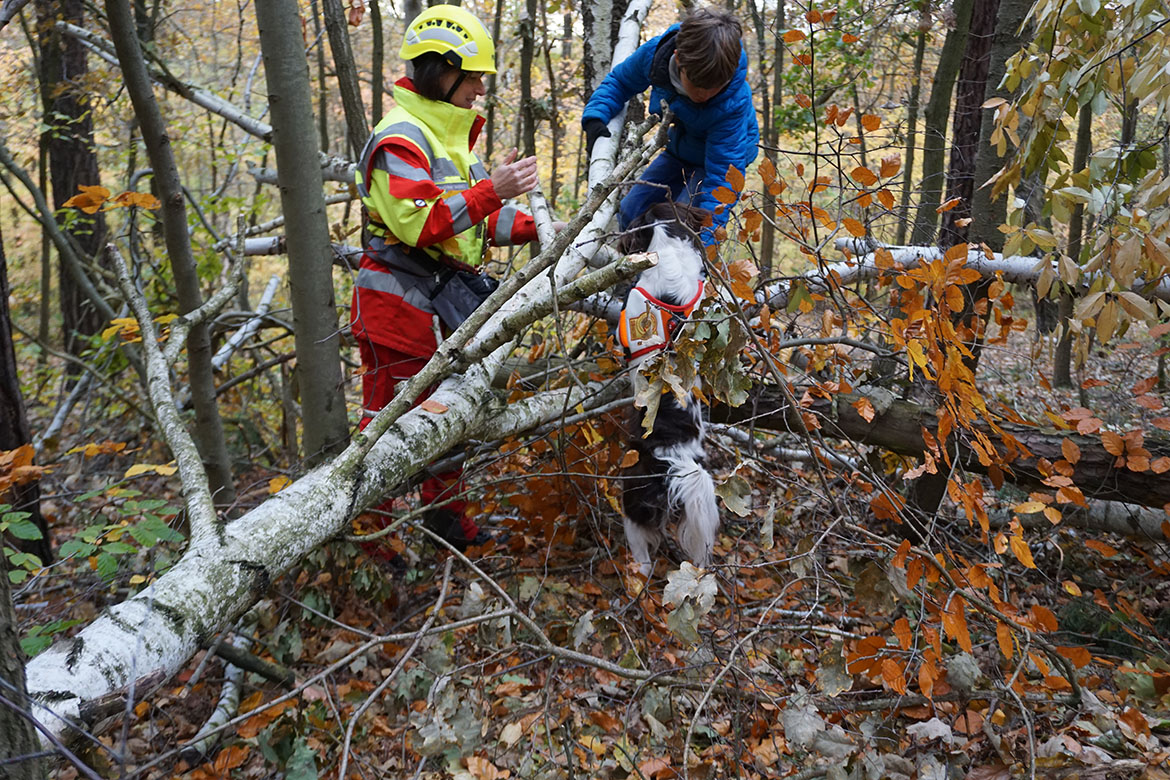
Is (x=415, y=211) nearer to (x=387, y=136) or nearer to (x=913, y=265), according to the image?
(x=387, y=136)

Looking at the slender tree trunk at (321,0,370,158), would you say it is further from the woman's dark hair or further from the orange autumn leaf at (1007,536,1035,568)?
the orange autumn leaf at (1007,536,1035,568)

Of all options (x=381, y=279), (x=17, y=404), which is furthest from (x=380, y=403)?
(x=17, y=404)

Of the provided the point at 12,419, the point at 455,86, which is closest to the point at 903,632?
the point at 455,86

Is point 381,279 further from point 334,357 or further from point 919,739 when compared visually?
point 919,739

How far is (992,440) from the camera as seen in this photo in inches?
132

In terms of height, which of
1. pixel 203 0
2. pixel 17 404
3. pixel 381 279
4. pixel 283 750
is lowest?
pixel 283 750

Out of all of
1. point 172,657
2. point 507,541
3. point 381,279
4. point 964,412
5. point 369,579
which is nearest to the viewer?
point 172,657

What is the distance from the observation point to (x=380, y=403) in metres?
3.39

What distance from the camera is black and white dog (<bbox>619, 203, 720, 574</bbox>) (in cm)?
299

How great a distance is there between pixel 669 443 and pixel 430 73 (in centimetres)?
194

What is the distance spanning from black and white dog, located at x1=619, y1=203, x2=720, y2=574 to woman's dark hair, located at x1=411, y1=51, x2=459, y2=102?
1.09 metres

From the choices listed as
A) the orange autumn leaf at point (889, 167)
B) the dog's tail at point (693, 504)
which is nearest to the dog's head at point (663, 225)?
the orange autumn leaf at point (889, 167)

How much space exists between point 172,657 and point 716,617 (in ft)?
7.53

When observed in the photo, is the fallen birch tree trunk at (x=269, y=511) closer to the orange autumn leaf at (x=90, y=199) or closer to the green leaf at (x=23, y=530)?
the orange autumn leaf at (x=90, y=199)
